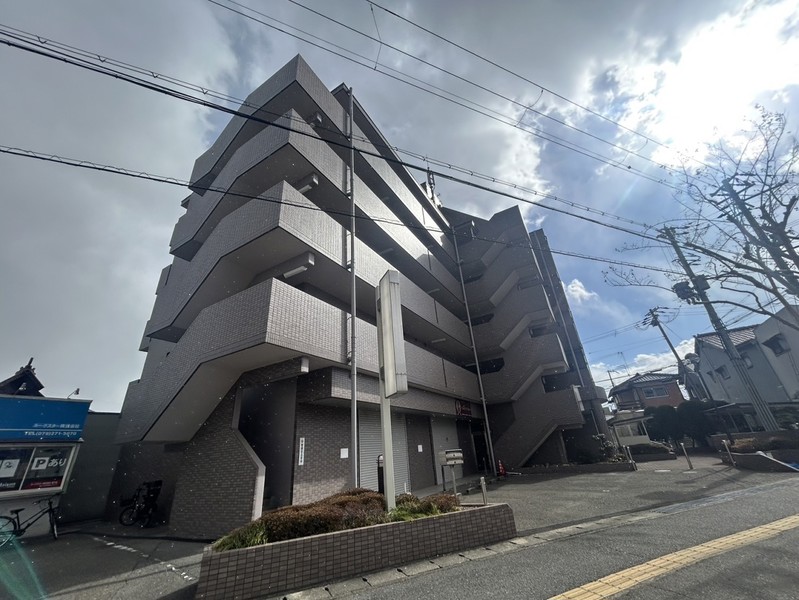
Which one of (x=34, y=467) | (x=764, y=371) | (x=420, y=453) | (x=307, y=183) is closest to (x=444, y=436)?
(x=420, y=453)

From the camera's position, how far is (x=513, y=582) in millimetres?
3740

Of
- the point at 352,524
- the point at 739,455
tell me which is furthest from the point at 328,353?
the point at 739,455

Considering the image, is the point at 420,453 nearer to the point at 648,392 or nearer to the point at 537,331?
the point at 537,331

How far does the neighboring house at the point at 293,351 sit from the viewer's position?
7926 millimetres

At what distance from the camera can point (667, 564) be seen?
3840mm

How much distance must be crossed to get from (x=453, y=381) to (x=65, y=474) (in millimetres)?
13877

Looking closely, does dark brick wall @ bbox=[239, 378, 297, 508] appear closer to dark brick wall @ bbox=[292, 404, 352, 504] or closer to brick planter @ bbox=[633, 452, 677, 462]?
dark brick wall @ bbox=[292, 404, 352, 504]

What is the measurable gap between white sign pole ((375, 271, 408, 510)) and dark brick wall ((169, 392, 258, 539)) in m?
3.65

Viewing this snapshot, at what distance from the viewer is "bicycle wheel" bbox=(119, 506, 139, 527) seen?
32.4 ft

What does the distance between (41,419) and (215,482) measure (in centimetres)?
656

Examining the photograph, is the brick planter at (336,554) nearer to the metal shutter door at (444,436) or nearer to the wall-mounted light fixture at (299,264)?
the wall-mounted light fixture at (299,264)

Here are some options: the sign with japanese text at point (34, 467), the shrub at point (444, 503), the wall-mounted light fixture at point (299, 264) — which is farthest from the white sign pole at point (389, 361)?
the sign with japanese text at point (34, 467)

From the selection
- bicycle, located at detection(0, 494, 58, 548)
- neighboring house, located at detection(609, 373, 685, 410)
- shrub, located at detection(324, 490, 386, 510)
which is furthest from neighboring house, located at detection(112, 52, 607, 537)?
neighboring house, located at detection(609, 373, 685, 410)

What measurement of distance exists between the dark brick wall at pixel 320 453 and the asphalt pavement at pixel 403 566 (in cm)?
230
